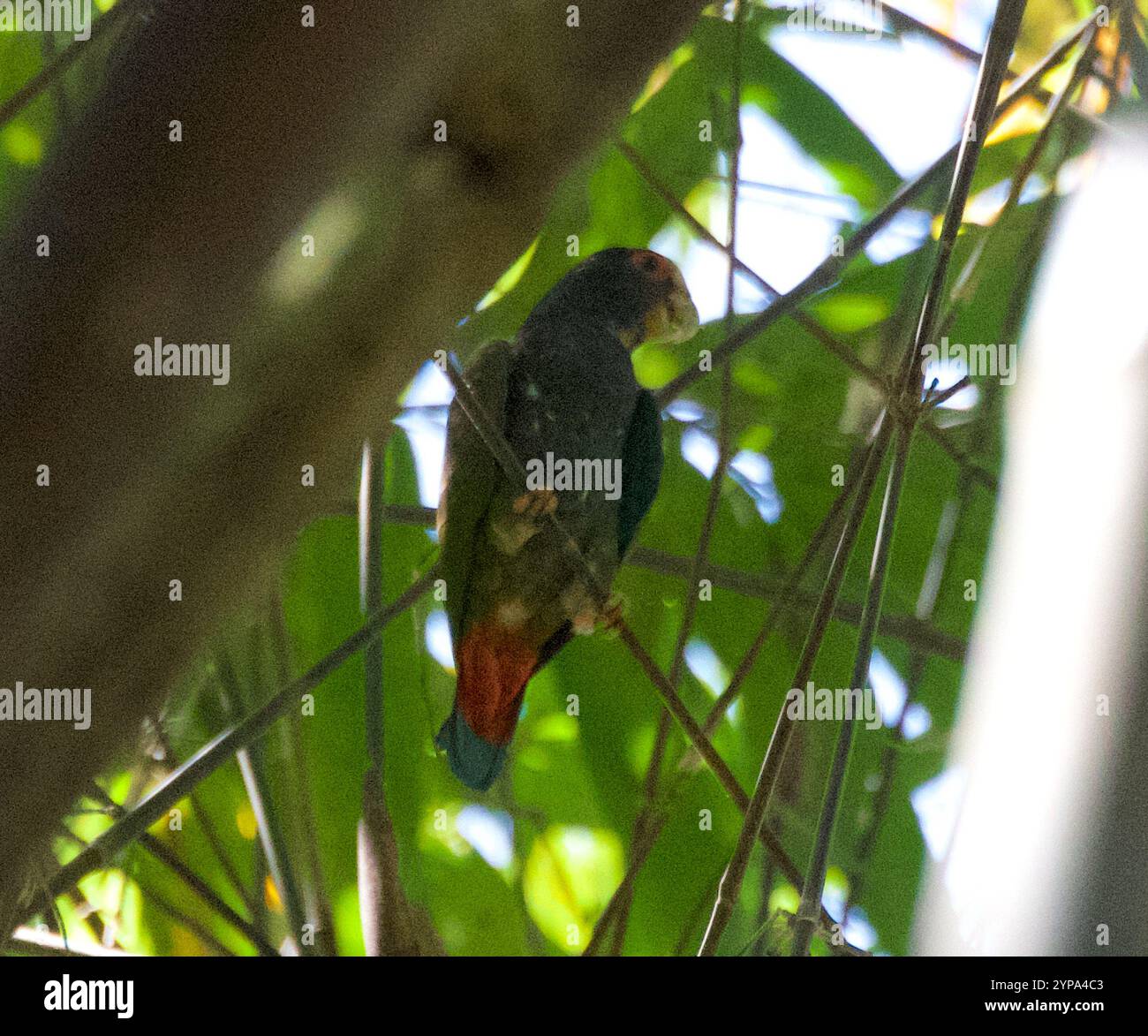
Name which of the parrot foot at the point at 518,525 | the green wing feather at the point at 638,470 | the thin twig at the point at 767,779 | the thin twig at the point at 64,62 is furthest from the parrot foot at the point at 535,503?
the thin twig at the point at 64,62

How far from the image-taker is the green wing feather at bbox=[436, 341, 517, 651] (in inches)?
80.4

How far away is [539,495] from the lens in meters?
2.09

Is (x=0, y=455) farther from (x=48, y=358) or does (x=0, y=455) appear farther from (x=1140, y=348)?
(x=1140, y=348)

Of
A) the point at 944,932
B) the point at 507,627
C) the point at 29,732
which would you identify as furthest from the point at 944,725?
the point at 29,732

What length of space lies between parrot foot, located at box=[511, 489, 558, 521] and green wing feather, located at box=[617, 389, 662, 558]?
0.17m

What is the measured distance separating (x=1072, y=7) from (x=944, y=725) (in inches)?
53.6

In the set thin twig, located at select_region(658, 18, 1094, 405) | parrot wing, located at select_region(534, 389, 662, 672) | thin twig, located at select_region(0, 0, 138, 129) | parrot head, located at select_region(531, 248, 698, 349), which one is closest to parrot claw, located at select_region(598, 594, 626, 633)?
parrot wing, located at select_region(534, 389, 662, 672)

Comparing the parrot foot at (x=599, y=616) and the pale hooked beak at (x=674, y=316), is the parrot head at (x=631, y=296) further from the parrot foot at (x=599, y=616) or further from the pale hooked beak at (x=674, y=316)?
the parrot foot at (x=599, y=616)

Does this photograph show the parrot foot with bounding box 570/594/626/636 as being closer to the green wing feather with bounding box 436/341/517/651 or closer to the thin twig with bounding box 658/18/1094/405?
the green wing feather with bounding box 436/341/517/651

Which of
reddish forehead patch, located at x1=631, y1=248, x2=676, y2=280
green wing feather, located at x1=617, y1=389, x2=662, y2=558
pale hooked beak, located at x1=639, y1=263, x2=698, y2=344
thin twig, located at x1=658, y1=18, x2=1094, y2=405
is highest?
reddish forehead patch, located at x1=631, y1=248, x2=676, y2=280

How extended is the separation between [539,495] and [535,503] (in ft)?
0.10

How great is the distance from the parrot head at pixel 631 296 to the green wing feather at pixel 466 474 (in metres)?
0.24

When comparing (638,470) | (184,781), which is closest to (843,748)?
(184,781)

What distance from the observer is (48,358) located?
620mm
